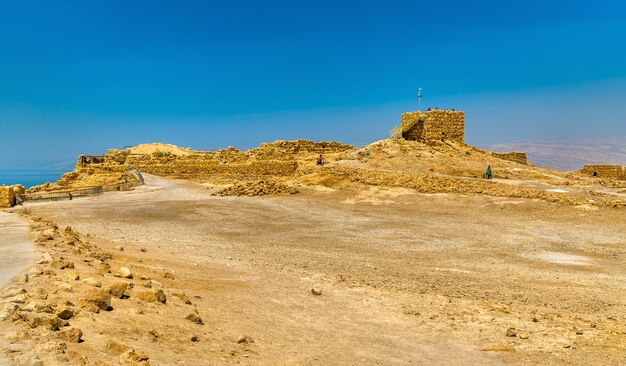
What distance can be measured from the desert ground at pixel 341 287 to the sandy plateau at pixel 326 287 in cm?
3

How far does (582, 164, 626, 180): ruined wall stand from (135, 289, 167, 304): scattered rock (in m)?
35.4

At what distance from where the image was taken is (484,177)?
85.0 feet

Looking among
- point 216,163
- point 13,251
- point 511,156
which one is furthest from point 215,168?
point 13,251

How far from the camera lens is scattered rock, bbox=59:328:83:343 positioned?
3832 mm

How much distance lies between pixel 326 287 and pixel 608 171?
32.6m

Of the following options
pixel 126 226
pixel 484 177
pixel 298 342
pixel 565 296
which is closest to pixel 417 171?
pixel 484 177

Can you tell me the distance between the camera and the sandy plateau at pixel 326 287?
4707 millimetres

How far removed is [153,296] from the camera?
18.9 feet

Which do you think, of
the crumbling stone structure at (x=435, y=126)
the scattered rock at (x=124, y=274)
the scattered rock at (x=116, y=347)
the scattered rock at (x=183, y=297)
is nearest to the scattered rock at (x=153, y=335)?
the scattered rock at (x=116, y=347)

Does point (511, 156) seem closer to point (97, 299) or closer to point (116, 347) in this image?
point (97, 299)

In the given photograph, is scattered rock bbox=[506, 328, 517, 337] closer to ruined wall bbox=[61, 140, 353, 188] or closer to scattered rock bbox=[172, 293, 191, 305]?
scattered rock bbox=[172, 293, 191, 305]

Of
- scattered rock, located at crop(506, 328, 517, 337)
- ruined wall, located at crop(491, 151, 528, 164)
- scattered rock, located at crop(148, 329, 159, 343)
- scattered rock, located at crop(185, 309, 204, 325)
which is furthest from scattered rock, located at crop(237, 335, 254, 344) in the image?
ruined wall, located at crop(491, 151, 528, 164)

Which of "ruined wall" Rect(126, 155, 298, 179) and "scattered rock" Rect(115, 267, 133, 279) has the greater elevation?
"ruined wall" Rect(126, 155, 298, 179)

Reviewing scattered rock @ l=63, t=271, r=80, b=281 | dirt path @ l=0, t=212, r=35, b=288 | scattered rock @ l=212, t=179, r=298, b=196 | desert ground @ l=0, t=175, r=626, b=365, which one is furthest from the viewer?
scattered rock @ l=212, t=179, r=298, b=196
